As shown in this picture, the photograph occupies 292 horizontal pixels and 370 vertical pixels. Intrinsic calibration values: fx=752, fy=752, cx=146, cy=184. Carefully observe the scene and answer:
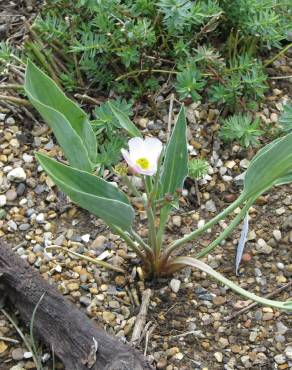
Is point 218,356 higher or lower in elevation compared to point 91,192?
lower

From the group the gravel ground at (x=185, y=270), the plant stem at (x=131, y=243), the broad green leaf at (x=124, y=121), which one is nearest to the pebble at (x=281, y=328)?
the gravel ground at (x=185, y=270)

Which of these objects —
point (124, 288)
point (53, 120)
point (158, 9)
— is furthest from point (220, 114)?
point (53, 120)

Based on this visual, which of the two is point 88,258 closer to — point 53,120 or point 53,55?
point 53,120

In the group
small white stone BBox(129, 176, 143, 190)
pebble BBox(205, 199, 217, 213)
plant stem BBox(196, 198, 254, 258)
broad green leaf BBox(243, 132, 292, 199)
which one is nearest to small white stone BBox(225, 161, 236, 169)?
pebble BBox(205, 199, 217, 213)

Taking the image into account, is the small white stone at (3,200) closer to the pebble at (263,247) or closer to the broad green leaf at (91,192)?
the broad green leaf at (91,192)

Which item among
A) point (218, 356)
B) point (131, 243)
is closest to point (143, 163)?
point (131, 243)

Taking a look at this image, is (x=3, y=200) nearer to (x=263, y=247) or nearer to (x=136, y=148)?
(x=136, y=148)

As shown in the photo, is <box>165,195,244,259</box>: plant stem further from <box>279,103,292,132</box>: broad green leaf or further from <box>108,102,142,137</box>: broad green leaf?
<box>279,103,292,132</box>: broad green leaf
